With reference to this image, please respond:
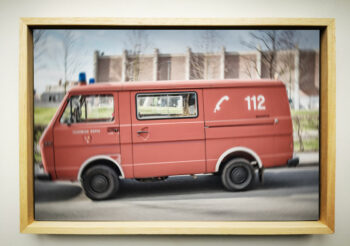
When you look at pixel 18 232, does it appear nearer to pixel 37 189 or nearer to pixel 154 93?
pixel 37 189

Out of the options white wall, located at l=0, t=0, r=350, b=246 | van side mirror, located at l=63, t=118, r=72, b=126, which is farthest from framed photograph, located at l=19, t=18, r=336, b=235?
white wall, located at l=0, t=0, r=350, b=246

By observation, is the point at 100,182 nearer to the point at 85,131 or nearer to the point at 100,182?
the point at 100,182

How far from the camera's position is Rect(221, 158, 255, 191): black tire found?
6.88 feet

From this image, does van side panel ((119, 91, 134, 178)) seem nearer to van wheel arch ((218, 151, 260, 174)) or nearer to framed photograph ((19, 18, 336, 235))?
framed photograph ((19, 18, 336, 235))

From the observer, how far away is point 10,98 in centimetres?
205

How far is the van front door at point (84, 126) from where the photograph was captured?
201cm

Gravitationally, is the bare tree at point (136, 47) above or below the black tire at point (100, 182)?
above

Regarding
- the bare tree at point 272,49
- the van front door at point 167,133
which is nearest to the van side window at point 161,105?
the van front door at point 167,133

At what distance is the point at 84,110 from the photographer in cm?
201

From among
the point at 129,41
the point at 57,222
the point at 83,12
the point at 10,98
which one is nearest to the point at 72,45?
the point at 83,12

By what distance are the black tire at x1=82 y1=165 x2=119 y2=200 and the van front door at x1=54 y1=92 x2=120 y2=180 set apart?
6.5 inches

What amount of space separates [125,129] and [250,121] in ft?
3.32

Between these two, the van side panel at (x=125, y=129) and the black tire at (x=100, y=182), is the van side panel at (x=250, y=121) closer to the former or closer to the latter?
the van side panel at (x=125, y=129)

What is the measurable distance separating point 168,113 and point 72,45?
3.11 ft
